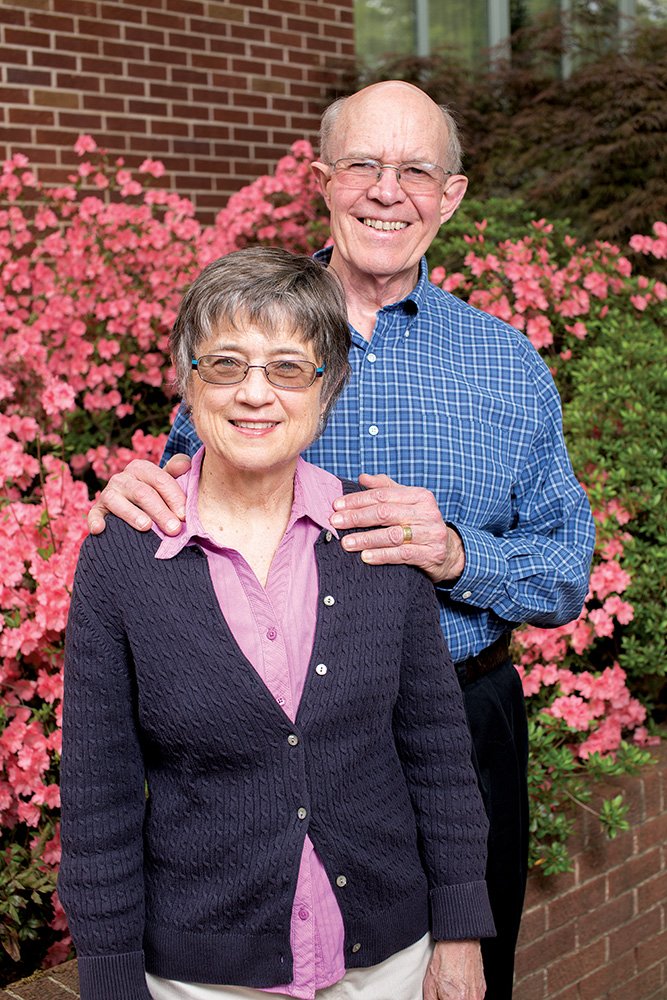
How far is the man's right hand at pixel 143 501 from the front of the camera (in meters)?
1.88

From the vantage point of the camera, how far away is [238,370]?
1.84 metres

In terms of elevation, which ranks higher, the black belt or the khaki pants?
the black belt

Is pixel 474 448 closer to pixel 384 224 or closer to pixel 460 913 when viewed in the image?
pixel 384 224

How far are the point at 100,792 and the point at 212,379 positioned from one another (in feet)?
2.19

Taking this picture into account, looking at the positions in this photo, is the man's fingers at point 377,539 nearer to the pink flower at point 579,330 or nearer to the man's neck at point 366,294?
the man's neck at point 366,294

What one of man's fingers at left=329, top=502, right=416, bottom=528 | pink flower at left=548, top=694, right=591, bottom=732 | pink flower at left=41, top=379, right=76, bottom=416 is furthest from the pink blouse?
→ pink flower at left=41, top=379, right=76, bottom=416

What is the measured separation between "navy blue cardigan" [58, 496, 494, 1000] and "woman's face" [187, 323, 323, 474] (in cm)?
18

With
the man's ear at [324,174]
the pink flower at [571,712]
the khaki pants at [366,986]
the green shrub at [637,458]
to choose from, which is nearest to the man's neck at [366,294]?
the man's ear at [324,174]

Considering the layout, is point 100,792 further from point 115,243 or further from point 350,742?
point 115,243

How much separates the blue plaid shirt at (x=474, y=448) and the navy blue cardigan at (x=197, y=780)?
0.49m

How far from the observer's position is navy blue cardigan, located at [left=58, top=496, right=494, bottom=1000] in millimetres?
1810

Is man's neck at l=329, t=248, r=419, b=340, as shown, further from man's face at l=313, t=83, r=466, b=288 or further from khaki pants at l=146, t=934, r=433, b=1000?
khaki pants at l=146, t=934, r=433, b=1000

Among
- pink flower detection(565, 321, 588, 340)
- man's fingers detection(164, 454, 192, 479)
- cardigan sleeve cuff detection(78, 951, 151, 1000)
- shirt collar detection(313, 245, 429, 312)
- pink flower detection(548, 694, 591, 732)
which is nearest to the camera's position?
cardigan sleeve cuff detection(78, 951, 151, 1000)

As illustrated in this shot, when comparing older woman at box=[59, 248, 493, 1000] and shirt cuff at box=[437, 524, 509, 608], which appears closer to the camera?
older woman at box=[59, 248, 493, 1000]
